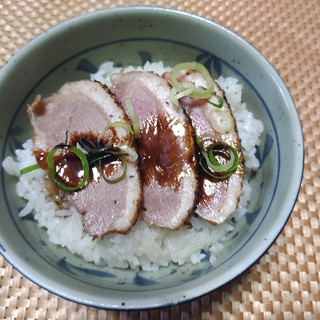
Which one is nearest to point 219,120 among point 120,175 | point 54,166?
point 120,175

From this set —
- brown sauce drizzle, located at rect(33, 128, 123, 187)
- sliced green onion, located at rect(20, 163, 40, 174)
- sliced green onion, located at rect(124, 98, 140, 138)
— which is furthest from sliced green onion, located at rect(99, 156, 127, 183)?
sliced green onion, located at rect(20, 163, 40, 174)

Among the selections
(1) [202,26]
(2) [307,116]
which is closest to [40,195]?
(1) [202,26]

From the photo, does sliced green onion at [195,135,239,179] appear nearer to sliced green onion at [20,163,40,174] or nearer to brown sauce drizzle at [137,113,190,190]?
brown sauce drizzle at [137,113,190,190]

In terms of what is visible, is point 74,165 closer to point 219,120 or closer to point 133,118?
point 133,118

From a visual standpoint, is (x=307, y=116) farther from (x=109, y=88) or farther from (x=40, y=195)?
(x=40, y=195)

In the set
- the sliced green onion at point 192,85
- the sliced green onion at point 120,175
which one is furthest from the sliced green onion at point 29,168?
the sliced green onion at point 192,85

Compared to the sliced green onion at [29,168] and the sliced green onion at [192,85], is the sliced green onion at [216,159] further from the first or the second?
the sliced green onion at [29,168]
